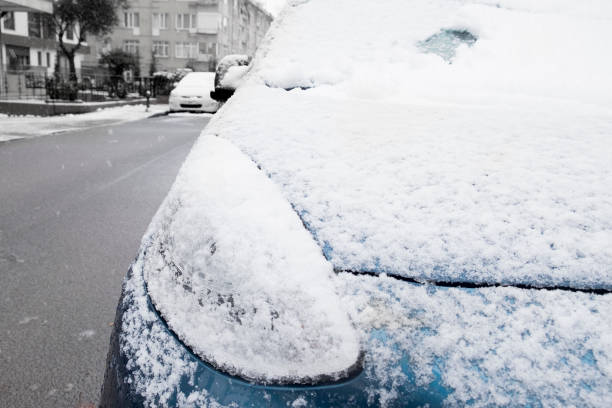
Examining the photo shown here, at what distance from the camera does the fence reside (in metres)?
19.8

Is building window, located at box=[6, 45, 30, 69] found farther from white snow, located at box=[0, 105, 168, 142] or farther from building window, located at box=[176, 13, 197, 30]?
white snow, located at box=[0, 105, 168, 142]

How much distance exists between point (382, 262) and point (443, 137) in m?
0.48

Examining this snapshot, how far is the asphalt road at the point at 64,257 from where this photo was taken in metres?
2.36

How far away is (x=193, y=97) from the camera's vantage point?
58.4 ft

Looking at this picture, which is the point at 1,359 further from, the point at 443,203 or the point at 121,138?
the point at 121,138

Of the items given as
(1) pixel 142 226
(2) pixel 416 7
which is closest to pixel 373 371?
(2) pixel 416 7

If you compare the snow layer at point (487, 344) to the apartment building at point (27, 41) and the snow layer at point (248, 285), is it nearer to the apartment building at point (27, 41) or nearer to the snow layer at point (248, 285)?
the snow layer at point (248, 285)

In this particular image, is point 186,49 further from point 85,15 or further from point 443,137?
point 443,137

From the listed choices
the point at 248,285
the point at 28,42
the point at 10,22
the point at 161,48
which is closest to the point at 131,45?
the point at 161,48

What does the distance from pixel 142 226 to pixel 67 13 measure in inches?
1179

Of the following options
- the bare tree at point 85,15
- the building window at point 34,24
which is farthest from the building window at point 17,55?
the bare tree at point 85,15

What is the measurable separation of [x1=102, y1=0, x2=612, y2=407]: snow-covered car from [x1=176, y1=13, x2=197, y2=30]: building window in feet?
177

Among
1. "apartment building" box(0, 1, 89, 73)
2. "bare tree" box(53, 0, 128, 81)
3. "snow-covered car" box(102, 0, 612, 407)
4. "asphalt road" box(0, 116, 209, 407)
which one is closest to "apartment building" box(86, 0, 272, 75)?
"apartment building" box(0, 1, 89, 73)

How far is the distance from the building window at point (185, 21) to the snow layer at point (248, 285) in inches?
2139
